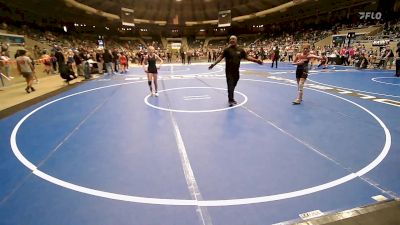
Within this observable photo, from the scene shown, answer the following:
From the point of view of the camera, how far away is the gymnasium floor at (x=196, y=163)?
10.2ft

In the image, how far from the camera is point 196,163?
429 centimetres

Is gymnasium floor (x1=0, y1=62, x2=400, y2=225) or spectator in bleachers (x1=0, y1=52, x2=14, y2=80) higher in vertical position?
spectator in bleachers (x1=0, y1=52, x2=14, y2=80)

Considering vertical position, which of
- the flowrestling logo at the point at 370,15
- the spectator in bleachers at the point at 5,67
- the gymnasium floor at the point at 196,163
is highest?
the flowrestling logo at the point at 370,15

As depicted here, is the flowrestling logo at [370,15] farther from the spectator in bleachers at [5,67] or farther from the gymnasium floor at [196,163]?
the spectator in bleachers at [5,67]

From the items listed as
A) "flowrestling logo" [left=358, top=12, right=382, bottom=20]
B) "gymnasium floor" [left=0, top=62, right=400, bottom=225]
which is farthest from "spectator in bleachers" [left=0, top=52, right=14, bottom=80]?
"flowrestling logo" [left=358, top=12, right=382, bottom=20]

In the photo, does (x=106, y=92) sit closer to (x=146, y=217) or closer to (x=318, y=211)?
(x=146, y=217)

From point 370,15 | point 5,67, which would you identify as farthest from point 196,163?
point 370,15

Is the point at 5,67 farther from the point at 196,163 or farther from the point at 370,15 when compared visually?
the point at 370,15

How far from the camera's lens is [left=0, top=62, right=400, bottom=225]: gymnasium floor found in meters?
3.11

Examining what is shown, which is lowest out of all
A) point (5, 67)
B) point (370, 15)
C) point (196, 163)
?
point (196, 163)

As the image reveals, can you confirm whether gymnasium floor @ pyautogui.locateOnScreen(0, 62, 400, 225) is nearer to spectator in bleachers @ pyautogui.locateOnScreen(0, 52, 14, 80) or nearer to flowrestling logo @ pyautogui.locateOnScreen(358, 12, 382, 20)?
spectator in bleachers @ pyautogui.locateOnScreen(0, 52, 14, 80)

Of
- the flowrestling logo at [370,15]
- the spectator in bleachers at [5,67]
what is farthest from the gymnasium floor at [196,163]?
the flowrestling logo at [370,15]

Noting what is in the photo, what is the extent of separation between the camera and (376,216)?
111 inches

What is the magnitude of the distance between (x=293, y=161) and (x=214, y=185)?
5.15ft
